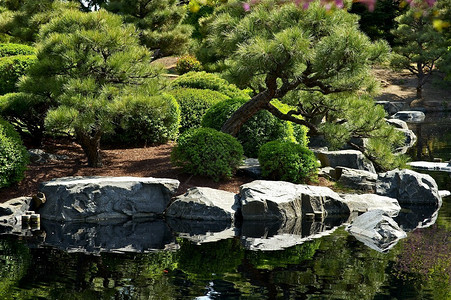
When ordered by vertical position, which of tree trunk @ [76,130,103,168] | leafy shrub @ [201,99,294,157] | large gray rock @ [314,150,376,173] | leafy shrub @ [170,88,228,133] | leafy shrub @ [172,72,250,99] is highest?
leafy shrub @ [172,72,250,99]

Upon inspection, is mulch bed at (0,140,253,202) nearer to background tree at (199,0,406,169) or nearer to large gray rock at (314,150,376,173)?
background tree at (199,0,406,169)

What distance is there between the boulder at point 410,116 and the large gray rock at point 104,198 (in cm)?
1987

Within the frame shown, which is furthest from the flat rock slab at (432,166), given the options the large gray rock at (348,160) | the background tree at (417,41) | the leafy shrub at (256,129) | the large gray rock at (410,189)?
the background tree at (417,41)

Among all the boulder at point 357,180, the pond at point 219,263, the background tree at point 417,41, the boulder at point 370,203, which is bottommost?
the pond at point 219,263

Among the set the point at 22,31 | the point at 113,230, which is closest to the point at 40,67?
the point at 113,230

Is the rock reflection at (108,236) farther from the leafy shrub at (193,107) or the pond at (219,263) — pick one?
the leafy shrub at (193,107)

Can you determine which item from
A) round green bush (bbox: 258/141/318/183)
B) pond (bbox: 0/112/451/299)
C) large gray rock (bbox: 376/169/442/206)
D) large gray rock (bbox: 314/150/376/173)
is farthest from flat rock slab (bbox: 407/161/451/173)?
pond (bbox: 0/112/451/299)

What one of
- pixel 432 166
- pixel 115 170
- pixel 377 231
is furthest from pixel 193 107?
pixel 377 231

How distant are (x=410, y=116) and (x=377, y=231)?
66.6 feet

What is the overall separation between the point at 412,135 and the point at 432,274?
51.2ft

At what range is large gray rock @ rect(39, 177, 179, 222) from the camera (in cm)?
921

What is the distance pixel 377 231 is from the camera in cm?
822

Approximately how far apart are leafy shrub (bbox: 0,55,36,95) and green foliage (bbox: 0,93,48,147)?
1.90 m

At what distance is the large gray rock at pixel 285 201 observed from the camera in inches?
372
